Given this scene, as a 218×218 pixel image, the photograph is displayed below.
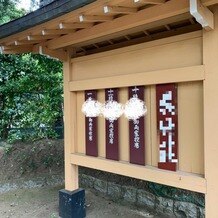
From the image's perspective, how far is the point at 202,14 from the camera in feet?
7.42

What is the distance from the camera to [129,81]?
10.2 ft

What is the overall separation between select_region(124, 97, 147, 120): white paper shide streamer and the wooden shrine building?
0.18ft

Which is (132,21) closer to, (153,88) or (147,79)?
(147,79)

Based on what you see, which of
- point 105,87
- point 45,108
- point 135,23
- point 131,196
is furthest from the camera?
point 45,108

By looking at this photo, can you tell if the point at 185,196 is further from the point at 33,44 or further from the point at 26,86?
the point at 26,86

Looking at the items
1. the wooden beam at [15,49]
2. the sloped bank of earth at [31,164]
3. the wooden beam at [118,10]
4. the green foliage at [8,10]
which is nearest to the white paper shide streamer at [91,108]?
the wooden beam at [15,49]

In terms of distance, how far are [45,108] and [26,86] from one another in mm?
888

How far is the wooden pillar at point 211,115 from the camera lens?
7.92 feet

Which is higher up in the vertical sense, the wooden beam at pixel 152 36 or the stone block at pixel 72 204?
the wooden beam at pixel 152 36

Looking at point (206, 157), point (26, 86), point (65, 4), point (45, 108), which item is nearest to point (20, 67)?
point (26, 86)

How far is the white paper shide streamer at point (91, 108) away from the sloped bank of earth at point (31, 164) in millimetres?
2776

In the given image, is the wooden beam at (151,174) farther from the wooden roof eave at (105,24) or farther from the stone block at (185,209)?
the wooden roof eave at (105,24)

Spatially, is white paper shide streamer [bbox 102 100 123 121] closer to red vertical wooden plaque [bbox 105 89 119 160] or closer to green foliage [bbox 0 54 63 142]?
red vertical wooden plaque [bbox 105 89 119 160]

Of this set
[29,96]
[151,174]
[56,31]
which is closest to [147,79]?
[151,174]
